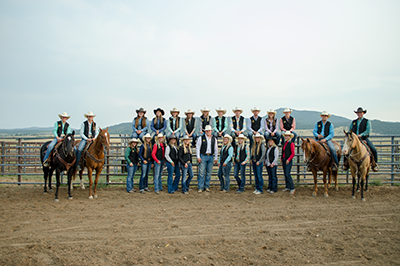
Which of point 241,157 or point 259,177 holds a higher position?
point 241,157

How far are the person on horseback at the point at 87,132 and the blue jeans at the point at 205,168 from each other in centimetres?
372

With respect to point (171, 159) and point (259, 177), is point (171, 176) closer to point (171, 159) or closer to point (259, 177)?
point (171, 159)

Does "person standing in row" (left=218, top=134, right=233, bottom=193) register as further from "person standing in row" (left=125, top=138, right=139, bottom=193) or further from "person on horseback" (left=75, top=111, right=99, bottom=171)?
"person on horseback" (left=75, top=111, right=99, bottom=171)

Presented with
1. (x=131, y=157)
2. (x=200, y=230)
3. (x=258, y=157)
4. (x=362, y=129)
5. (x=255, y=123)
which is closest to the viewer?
(x=200, y=230)

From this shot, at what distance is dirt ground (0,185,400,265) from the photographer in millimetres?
4090

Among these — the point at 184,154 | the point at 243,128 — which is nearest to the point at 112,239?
the point at 184,154

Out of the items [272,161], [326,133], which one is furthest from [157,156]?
[326,133]

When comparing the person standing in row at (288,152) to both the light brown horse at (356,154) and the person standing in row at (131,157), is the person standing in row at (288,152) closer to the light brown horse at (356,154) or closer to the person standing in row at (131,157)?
the light brown horse at (356,154)

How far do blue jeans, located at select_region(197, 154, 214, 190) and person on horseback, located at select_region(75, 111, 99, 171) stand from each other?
3717 mm

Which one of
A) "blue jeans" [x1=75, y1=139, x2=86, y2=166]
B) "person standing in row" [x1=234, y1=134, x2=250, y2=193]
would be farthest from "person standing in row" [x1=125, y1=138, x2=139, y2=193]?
"person standing in row" [x1=234, y1=134, x2=250, y2=193]

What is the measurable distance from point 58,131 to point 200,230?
20.2 ft

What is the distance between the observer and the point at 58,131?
8602mm

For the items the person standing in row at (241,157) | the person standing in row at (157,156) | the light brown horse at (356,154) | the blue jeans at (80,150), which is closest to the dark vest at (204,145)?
the person standing in row at (241,157)

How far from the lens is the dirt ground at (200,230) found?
4.09 m
